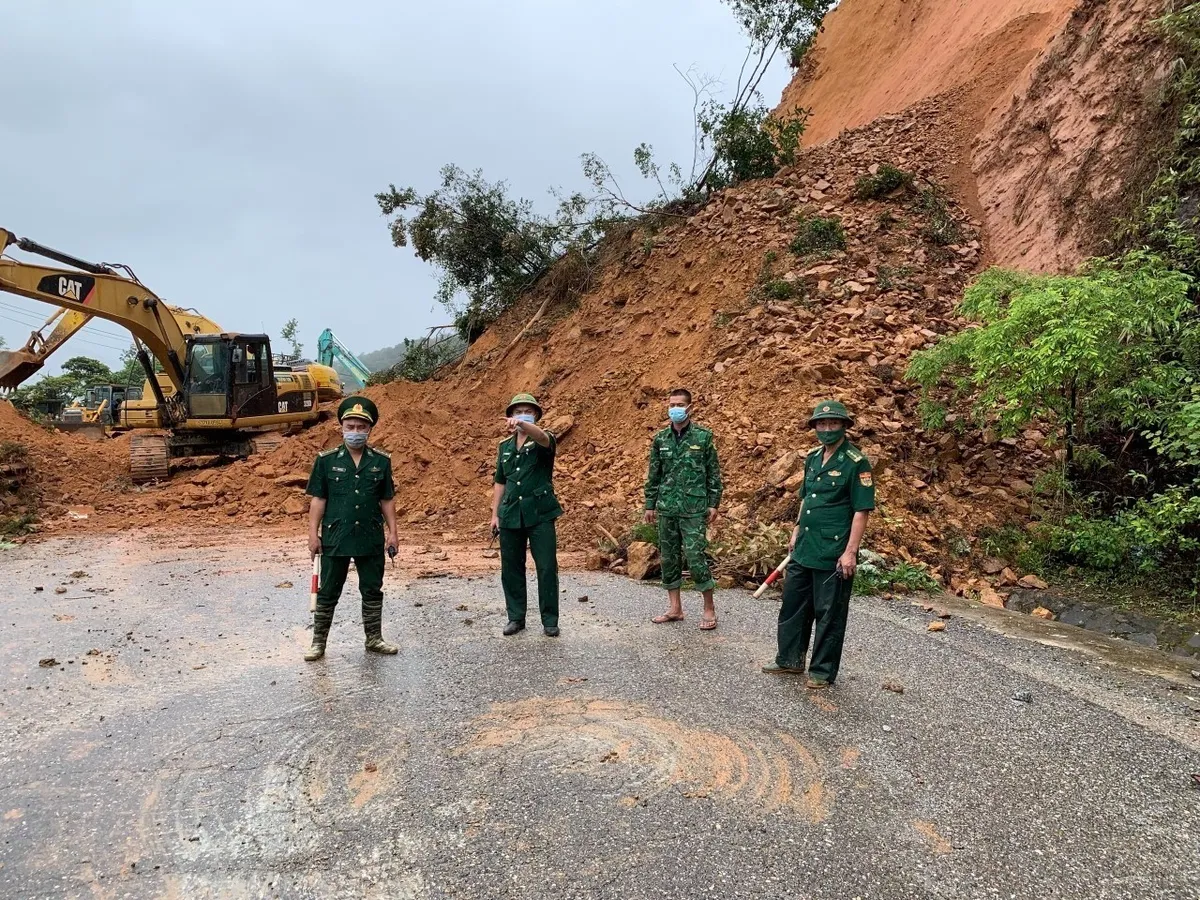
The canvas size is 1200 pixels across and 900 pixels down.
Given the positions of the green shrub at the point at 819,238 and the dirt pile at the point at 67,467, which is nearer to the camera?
the dirt pile at the point at 67,467

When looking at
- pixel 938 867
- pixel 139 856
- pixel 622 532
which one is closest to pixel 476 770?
pixel 139 856

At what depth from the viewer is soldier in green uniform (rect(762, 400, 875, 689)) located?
415cm

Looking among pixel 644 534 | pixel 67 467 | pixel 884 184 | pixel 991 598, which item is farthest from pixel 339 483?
pixel 884 184

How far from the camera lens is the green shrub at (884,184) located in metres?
14.7

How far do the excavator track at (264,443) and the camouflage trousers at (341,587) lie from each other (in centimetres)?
1092

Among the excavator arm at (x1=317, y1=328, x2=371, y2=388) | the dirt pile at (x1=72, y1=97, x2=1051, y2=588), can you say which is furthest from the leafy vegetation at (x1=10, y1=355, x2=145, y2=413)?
the dirt pile at (x1=72, y1=97, x2=1051, y2=588)

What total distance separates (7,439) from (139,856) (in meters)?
13.9

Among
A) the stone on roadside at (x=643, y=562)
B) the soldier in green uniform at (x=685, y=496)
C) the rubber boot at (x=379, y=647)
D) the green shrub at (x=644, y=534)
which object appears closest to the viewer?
the rubber boot at (x=379, y=647)

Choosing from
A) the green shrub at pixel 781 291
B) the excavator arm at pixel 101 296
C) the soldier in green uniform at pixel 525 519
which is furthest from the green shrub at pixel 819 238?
the excavator arm at pixel 101 296

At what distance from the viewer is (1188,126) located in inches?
362

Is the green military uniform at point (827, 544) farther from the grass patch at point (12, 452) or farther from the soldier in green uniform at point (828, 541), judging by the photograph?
the grass patch at point (12, 452)

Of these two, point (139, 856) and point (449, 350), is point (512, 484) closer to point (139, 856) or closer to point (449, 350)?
point (139, 856)

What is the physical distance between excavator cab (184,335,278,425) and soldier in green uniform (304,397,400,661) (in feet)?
35.5

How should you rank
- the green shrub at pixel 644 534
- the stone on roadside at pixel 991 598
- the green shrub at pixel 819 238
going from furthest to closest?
the green shrub at pixel 819 238, the green shrub at pixel 644 534, the stone on roadside at pixel 991 598
